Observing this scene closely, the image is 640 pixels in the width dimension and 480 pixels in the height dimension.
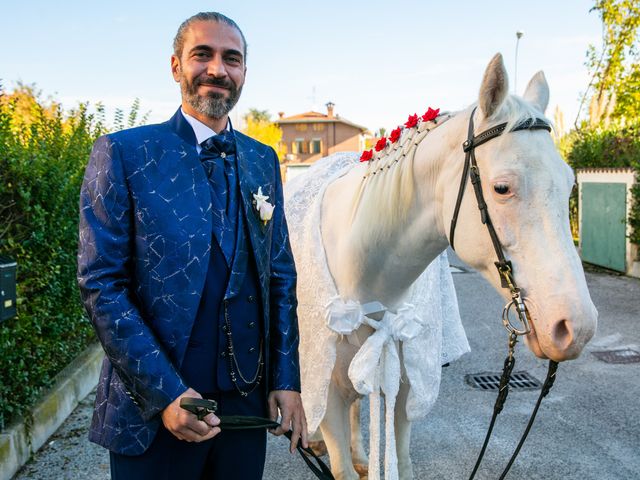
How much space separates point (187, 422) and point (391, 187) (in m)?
1.09

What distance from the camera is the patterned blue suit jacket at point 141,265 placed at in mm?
1316

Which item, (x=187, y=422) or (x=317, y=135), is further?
(x=317, y=135)

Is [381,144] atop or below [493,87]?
below

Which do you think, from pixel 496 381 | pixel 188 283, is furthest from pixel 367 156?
pixel 496 381

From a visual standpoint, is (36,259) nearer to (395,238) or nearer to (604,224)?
(395,238)

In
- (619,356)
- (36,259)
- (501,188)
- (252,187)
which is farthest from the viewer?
(619,356)

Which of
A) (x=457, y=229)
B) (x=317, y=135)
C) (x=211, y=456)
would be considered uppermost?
(x=317, y=135)

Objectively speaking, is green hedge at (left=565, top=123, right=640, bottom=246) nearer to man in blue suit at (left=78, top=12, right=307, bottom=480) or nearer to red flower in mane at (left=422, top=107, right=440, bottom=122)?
red flower in mane at (left=422, top=107, right=440, bottom=122)

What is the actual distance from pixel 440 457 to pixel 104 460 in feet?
7.07

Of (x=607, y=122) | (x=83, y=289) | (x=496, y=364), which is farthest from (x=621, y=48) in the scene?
(x=83, y=289)

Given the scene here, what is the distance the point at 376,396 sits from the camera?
218 centimetres

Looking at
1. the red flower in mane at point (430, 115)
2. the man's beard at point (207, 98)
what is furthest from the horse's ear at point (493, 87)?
the man's beard at point (207, 98)

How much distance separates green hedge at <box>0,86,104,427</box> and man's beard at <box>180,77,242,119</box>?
2124 mm

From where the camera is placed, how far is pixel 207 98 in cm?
156
